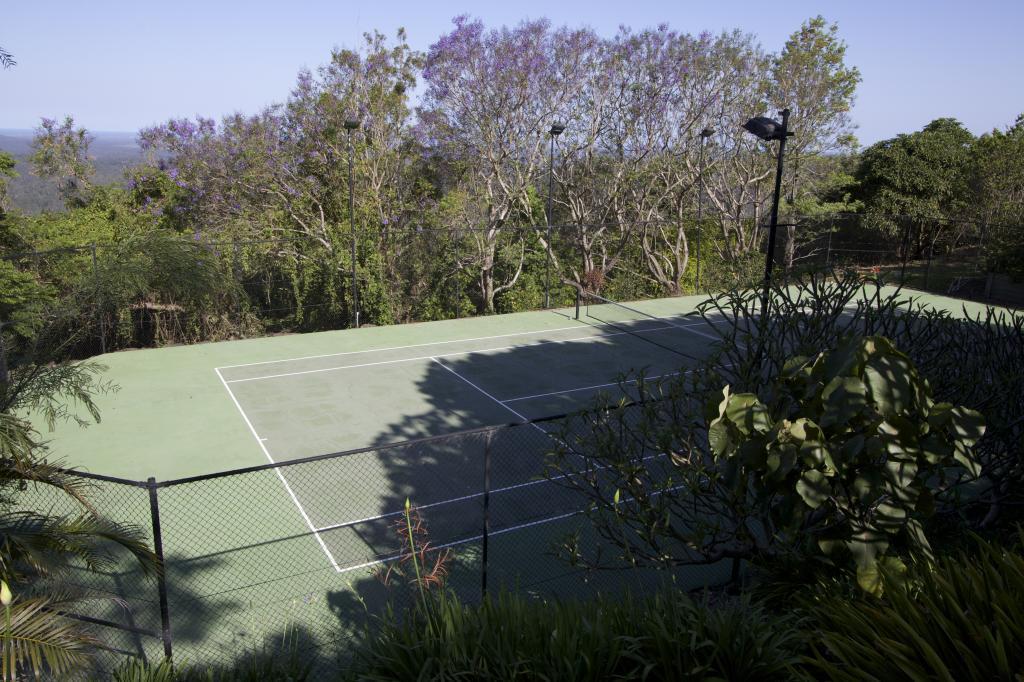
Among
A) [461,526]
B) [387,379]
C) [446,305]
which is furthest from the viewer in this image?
[446,305]

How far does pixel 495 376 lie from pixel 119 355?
7903 mm

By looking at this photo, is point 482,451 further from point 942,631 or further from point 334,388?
point 942,631

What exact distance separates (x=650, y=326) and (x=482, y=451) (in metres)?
9.13

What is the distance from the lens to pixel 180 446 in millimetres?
10555

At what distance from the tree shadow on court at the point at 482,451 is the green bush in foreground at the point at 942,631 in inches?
100.0

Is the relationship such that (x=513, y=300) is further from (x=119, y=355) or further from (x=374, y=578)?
(x=374, y=578)

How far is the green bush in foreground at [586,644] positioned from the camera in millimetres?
4055

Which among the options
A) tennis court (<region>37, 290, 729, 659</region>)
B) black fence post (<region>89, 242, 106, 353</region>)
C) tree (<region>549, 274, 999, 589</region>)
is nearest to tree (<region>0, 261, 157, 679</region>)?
tennis court (<region>37, 290, 729, 659</region>)

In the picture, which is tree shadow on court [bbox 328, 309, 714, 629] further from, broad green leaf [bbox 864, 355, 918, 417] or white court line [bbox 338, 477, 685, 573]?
broad green leaf [bbox 864, 355, 918, 417]

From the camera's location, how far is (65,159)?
2384 centimetres

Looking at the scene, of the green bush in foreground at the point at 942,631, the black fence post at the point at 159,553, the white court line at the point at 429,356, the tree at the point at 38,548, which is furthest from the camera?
the white court line at the point at 429,356

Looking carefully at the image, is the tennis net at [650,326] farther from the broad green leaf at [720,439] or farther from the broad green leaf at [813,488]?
the broad green leaf at [813,488]

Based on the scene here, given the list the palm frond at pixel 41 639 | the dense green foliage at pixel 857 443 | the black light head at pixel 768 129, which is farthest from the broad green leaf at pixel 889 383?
the black light head at pixel 768 129

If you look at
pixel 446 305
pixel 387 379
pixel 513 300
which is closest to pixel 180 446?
pixel 387 379
